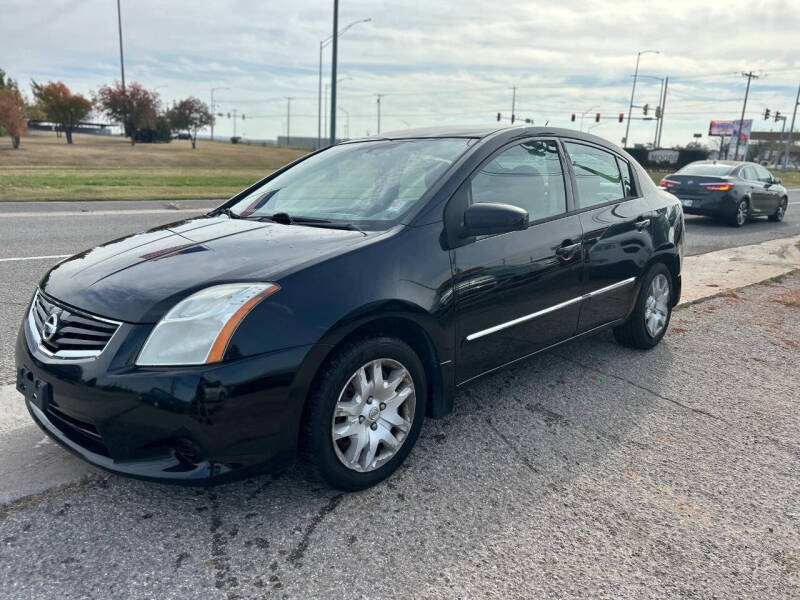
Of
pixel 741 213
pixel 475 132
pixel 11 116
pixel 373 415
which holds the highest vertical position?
pixel 11 116

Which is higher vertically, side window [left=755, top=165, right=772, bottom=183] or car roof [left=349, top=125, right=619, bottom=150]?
car roof [left=349, top=125, right=619, bottom=150]

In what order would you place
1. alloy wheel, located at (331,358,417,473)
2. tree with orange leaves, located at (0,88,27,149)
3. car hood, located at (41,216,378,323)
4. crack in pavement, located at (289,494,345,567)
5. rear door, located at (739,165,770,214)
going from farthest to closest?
tree with orange leaves, located at (0,88,27,149)
rear door, located at (739,165,770,214)
alloy wheel, located at (331,358,417,473)
car hood, located at (41,216,378,323)
crack in pavement, located at (289,494,345,567)

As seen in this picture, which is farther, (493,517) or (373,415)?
(373,415)

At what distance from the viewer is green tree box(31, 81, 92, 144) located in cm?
5700

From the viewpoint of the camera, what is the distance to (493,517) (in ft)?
8.75

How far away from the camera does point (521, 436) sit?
134 inches

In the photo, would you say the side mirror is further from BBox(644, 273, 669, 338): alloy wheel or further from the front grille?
BBox(644, 273, 669, 338): alloy wheel

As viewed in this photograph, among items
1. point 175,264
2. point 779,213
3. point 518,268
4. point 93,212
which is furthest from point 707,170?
point 175,264

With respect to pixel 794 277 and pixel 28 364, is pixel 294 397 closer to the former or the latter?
pixel 28 364

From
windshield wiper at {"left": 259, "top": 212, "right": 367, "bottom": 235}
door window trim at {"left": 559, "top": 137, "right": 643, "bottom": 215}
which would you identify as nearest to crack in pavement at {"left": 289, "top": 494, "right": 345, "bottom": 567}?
windshield wiper at {"left": 259, "top": 212, "right": 367, "bottom": 235}

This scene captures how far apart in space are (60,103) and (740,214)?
195 feet

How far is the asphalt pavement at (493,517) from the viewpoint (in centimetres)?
227

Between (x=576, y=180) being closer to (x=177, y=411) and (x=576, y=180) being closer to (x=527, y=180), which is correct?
(x=527, y=180)

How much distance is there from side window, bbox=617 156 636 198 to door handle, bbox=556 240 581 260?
0.99m
